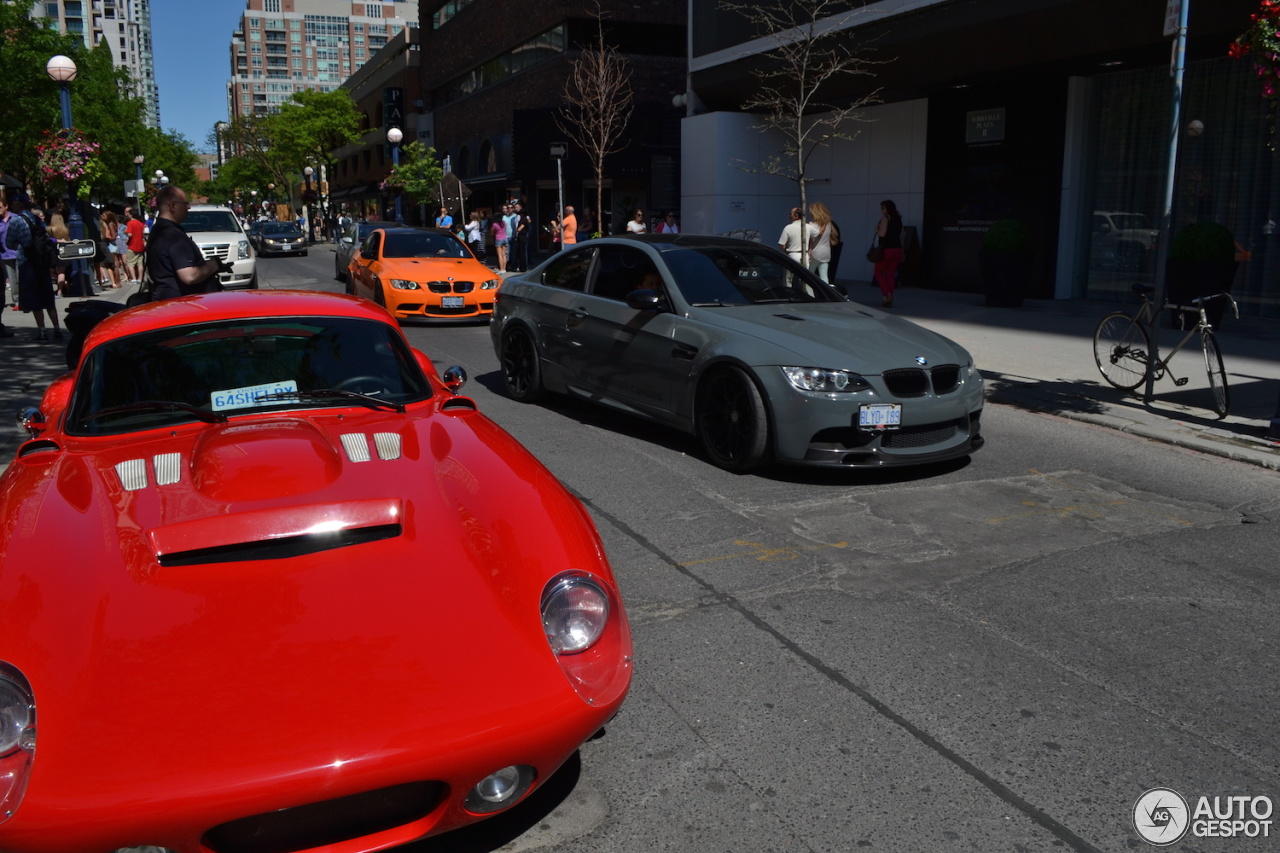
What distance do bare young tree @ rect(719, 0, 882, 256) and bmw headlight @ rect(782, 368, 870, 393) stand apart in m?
12.2

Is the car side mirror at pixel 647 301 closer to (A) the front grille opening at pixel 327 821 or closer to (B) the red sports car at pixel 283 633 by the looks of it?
(B) the red sports car at pixel 283 633

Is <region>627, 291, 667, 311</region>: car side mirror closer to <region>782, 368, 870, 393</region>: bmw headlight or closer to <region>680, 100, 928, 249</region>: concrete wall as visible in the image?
<region>782, 368, 870, 393</region>: bmw headlight

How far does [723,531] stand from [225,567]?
3267mm

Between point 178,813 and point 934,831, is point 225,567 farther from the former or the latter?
point 934,831

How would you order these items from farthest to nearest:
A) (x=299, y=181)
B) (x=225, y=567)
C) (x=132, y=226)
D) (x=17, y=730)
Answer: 1. (x=299, y=181)
2. (x=132, y=226)
3. (x=225, y=567)
4. (x=17, y=730)

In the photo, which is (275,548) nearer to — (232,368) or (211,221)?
(232,368)

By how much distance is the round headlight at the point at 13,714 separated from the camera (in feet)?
7.49

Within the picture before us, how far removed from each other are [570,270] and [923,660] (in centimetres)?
555

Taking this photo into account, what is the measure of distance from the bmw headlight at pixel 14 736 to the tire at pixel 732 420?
478 centimetres

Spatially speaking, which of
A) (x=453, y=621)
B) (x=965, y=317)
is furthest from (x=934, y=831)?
(x=965, y=317)

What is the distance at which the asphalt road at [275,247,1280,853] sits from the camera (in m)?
2.96

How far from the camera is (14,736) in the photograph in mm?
2293

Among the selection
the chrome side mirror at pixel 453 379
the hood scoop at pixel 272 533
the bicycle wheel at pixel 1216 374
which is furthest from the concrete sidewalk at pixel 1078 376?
the hood scoop at pixel 272 533

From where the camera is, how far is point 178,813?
2162 mm
